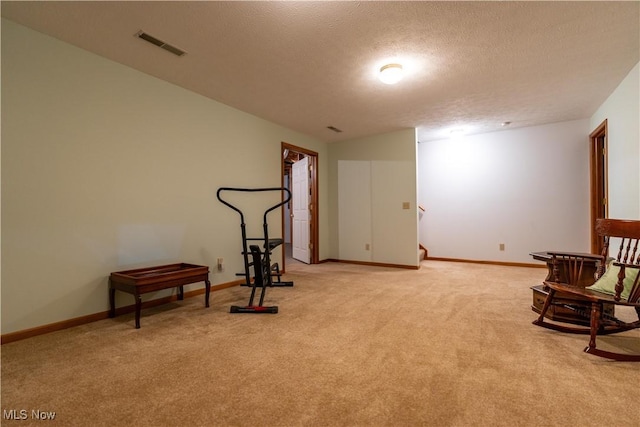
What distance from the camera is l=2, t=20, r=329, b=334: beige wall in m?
2.25

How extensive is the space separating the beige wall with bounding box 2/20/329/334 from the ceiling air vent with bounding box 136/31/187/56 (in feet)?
2.07

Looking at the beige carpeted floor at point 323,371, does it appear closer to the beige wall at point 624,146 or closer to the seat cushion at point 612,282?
the seat cushion at point 612,282

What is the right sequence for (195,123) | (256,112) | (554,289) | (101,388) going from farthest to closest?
(256,112) < (195,123) < (554,289) < (101,388)

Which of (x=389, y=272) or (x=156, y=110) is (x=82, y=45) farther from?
(x=389, y=272)

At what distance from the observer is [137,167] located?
2.99m

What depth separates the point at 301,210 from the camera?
6.04 m

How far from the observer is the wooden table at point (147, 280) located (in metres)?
2.46

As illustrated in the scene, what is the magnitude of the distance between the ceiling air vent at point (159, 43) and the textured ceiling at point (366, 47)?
7 cm

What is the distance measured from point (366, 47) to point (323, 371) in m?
2.58

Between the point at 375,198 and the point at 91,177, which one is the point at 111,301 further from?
the point at 375,198

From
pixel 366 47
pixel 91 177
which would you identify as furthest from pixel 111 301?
pixel 366 47

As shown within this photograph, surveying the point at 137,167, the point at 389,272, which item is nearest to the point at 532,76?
the point at 389,272

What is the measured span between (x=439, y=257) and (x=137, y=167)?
5419 millimetres

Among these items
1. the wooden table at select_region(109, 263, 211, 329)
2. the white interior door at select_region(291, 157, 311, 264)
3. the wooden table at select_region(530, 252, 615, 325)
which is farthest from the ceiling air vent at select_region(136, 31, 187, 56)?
the wooden table at select_region(530, 252, 615, 325)
